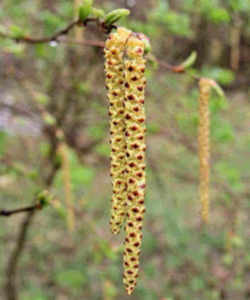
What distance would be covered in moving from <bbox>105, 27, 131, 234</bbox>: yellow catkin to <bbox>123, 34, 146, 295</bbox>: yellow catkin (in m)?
0.02

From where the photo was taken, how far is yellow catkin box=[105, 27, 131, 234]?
2.37 ft

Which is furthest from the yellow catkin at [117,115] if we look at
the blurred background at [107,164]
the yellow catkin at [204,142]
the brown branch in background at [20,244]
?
the brown branch in background at [20,244]

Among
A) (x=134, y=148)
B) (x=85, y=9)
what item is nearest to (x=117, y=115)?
(x=134, y=148)

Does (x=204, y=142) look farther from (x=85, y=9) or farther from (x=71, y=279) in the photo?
(x=71, y=279)

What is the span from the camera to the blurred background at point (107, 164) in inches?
111

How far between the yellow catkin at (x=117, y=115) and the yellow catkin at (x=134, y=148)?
2 cm

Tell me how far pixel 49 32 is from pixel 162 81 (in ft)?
5.00

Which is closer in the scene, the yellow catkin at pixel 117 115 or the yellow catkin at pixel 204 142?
the yellow catkin at pixel 117 115

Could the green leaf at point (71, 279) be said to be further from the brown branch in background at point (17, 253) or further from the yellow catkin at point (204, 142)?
the yellow catkin at point (204, 142)

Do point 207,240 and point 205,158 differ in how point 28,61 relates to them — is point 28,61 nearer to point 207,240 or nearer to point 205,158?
point 207,240

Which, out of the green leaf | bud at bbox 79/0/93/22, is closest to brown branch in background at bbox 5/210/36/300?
the green leaf

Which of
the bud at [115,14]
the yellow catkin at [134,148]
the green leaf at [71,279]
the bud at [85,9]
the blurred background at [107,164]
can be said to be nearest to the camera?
the yellow catkin at [134,148]

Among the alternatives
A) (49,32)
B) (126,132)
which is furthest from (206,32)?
(126,132)

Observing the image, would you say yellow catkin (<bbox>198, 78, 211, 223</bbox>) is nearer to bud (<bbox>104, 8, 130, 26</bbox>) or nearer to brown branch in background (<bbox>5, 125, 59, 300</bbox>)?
bud (<bbox>104, 8, 130, 26</bbox>)
